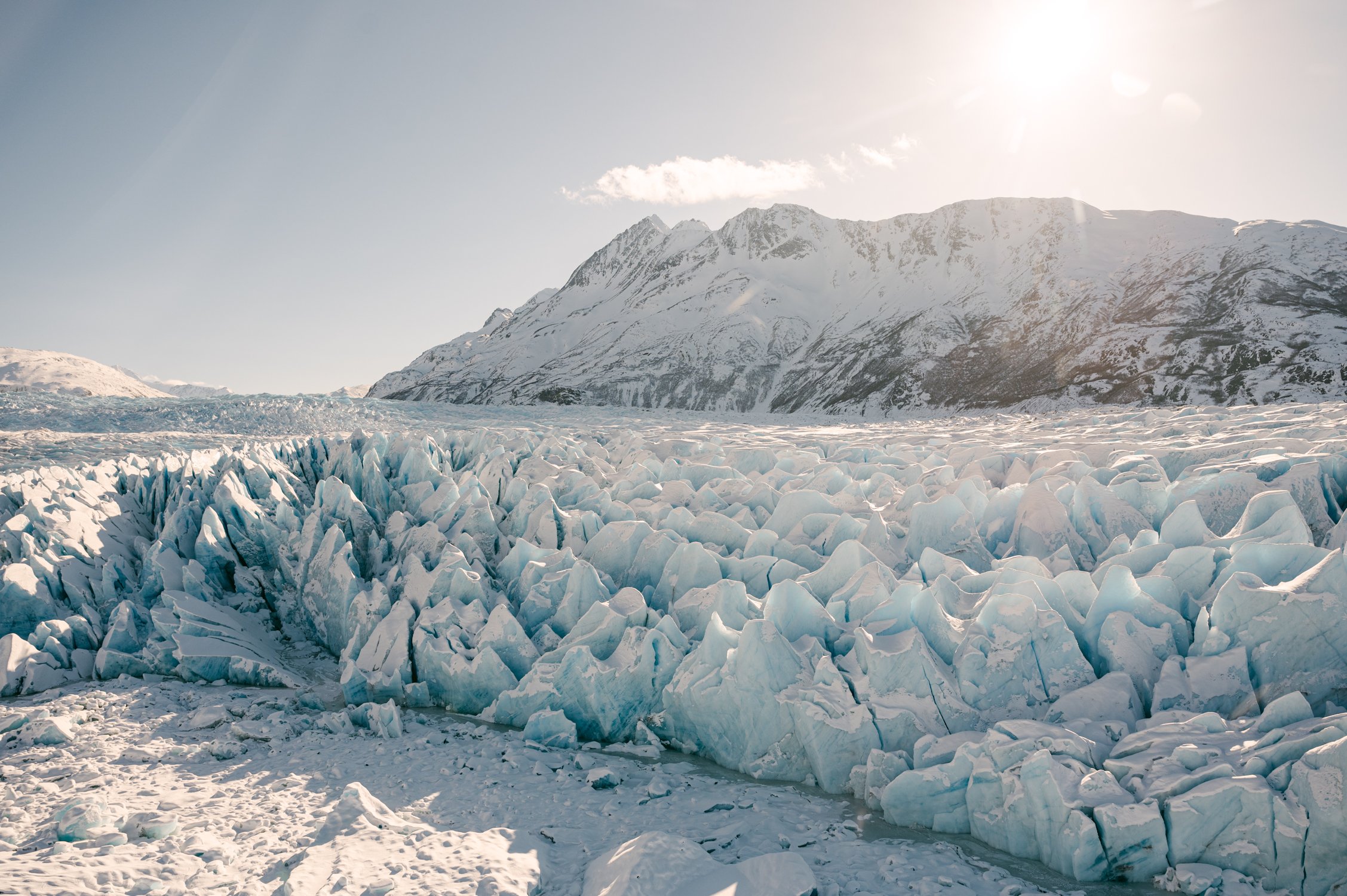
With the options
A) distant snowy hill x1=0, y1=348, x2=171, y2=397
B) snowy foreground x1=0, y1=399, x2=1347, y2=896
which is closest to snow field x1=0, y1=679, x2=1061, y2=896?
snowy foreground x1=0, y1=399, x2=1347, y2=896

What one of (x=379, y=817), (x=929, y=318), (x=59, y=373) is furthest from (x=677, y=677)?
(x=59, y=373)

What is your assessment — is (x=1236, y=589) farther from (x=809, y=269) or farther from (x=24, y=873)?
(x=809, y=269)

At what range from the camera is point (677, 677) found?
24.3 feet

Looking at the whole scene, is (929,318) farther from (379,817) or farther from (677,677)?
(379,817)

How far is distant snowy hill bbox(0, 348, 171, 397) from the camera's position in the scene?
141 m

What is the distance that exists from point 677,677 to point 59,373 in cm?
21545

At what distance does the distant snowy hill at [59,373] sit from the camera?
140675mm

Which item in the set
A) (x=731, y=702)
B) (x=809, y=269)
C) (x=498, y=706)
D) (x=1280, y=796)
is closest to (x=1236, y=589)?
(x=1280, y=796)

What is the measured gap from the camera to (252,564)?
11.1m

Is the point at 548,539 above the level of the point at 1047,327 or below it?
below

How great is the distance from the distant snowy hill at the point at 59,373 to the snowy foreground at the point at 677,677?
491ft

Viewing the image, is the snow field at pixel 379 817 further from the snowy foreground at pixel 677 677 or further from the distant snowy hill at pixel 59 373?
the distant snowy hill at pixel 59 373

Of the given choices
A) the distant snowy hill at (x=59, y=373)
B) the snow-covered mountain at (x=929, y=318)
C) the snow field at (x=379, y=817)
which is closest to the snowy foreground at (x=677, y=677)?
the snow field at (x=379, y=817)

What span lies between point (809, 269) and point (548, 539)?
141389mm
